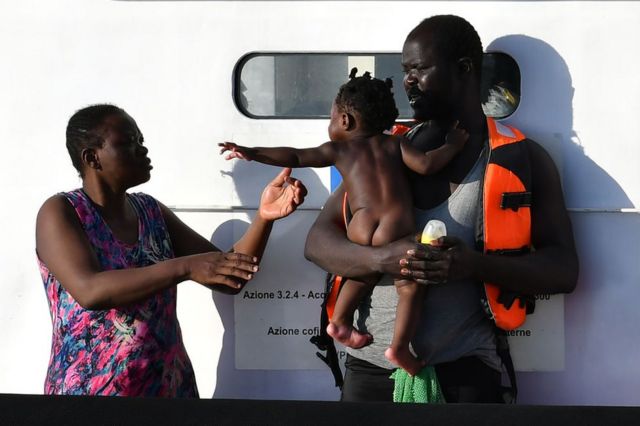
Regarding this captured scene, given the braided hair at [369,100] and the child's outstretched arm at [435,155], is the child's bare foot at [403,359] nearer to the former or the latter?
the child's outstretched arm at [435,155]

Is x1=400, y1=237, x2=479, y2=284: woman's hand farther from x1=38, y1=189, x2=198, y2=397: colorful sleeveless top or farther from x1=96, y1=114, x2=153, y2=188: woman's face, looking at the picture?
x1=96, y1=114, x2=153, y2=188: woman's face

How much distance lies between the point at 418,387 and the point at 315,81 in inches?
38.0

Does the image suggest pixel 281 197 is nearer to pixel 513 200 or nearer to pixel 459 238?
pixel 459 238

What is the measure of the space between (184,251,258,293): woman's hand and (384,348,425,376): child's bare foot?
0.43 m

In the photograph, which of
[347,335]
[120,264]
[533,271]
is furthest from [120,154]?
[533,271]

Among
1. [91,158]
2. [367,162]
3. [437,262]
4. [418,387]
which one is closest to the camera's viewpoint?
[437,262]

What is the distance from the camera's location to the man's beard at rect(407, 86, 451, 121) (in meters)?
2.67

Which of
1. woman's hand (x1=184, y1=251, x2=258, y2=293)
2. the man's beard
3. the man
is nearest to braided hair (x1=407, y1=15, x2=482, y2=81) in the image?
the man

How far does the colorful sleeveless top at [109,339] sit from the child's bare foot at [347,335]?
1.61 feet

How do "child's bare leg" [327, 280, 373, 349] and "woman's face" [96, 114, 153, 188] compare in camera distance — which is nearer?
"child's bare leg" [327, 280, 373, 349]

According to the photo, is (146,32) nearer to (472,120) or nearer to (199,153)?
(199,153)

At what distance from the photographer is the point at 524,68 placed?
2.87m

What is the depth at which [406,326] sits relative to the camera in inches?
101

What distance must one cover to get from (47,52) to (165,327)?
922 millimetres
